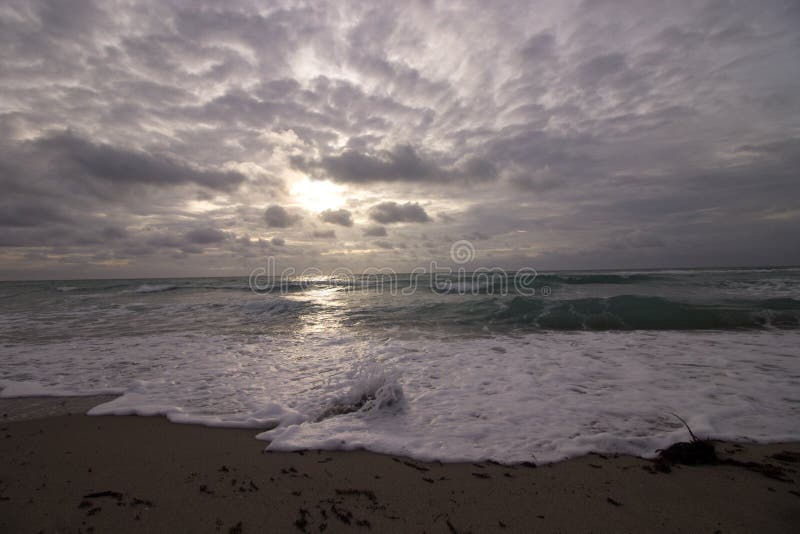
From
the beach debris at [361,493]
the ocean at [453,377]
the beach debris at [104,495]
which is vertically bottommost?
the ocean at [453,377]

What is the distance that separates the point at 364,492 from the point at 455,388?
10.0 feet

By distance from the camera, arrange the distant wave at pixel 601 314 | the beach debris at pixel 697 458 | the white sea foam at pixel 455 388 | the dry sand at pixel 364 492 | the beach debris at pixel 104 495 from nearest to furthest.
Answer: the dry sand at pixel 364 492 < the beach debris at pixel 104 495 < the beach debris at pixel 697 458 < the white sea foam at pixel 455 388 < the distant wave at pixel 601 314

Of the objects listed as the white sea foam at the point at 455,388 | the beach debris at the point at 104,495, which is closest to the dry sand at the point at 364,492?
the beach debris at the point at 104,495

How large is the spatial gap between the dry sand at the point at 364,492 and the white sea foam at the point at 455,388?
1.18 ft

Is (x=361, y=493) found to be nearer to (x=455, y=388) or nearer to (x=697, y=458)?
(x=455, y=388)

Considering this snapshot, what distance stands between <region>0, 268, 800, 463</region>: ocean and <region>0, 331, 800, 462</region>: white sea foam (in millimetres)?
28

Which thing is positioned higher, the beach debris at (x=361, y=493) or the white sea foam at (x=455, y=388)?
the beach debris at (x=361, y=493)

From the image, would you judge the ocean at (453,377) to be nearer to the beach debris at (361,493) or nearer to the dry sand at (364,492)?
the dry sand at (364,492)

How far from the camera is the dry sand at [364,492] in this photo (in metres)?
2.57

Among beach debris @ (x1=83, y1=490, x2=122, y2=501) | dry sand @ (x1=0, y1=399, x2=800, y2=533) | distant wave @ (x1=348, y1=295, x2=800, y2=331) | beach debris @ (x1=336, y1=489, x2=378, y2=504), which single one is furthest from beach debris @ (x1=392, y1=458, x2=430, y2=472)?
distant wave @ (x1=348, y1=295, x2=800, y2=331)

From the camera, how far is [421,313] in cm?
1494

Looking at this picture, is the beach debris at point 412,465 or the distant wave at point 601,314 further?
the distant wave at point 601,314

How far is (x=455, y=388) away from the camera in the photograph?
577 centimetres

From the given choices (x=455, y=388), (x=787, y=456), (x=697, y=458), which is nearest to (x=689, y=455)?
(x=697, y=458)
